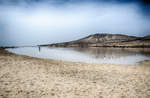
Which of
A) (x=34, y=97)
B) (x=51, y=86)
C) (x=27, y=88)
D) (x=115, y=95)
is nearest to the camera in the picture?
(x=34, y=97)

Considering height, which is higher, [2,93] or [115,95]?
[2,93]

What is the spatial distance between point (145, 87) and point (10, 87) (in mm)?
8643

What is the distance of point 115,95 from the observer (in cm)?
607

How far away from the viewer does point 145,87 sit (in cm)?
724

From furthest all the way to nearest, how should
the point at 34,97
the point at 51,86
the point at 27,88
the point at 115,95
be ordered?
the point at 51,86 < the point at 27,88 < the point at 115,95 < the point at 34,97

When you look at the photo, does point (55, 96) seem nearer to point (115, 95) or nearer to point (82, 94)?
point (82, 94)

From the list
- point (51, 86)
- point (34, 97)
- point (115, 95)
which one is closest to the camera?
point (34, 97)

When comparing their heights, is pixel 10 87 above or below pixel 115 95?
above

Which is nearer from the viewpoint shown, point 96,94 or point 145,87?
point 96,94

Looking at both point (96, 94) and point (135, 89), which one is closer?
point (96, 94)

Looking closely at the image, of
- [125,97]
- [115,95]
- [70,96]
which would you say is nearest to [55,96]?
[70,96]

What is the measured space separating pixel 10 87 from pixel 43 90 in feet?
6.78

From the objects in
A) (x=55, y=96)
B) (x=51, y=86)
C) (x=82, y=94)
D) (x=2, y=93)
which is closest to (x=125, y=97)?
(x=82, y=94)

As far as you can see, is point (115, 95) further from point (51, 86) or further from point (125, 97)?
point (51, 86)
